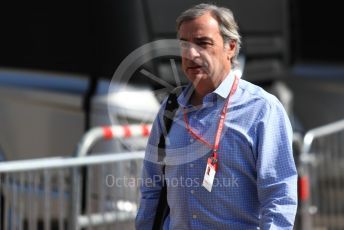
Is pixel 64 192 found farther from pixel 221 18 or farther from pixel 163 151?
pixel 221 18

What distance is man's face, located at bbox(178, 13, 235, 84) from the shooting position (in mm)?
3354

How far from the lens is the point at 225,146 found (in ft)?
11.0

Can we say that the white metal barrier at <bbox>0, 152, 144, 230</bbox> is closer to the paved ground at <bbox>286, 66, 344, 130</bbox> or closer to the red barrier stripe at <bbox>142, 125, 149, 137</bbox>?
the red barrier stripe at <bbox>142, 125, 149, 137</bbox>

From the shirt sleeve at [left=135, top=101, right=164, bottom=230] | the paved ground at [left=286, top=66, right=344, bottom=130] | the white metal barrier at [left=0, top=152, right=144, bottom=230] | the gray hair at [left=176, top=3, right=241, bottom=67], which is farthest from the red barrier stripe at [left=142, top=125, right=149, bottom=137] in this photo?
the paved ground at [left=286, top=66, right=344, bottom=130]

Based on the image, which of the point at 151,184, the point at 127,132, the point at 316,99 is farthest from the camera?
the point at 316,99

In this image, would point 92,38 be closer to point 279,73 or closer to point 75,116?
point 75,116

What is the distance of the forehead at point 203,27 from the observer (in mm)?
3350

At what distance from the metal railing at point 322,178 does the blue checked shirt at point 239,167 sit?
340 cm

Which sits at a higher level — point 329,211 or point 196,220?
point 196,220

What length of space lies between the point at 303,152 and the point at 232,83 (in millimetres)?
3407

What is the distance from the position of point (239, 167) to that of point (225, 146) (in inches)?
3.6

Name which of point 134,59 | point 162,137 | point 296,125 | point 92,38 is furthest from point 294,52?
point 162,137

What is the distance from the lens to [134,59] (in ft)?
17.5

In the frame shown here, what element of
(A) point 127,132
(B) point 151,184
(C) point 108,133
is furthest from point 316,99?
(B) point 151,184
